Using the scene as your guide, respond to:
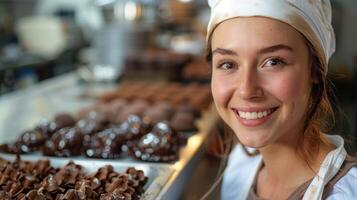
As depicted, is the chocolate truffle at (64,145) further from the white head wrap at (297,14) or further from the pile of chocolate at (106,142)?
the white head wrap at (297,14)

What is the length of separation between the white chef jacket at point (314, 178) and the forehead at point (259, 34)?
0.33 m

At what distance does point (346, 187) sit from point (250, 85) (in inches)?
14.6

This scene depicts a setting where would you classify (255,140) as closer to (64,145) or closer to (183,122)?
(64,145)

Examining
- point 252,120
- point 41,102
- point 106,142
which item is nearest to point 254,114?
point 252,120

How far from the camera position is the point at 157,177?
1529 millimetres

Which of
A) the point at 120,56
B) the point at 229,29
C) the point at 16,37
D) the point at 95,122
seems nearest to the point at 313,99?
the point at 229,29

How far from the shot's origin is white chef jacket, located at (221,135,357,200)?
3.77 feet

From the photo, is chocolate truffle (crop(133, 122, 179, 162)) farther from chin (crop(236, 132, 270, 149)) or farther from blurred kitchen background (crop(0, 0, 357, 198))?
chin (crop(236, 132, 270, 149))

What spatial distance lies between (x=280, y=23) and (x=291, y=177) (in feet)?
1.55

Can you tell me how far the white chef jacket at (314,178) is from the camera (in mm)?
1149

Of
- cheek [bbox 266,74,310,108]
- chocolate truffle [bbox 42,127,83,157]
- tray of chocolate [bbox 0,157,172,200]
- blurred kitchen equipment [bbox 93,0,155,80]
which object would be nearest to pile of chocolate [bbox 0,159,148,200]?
tray of chocolate [bbox 0,157,172,200]

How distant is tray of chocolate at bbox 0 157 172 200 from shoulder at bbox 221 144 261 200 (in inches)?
8.6

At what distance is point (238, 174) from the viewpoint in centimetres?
158

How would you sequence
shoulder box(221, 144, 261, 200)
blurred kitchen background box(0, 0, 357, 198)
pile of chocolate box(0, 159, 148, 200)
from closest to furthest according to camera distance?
pile of chocolate box(0, 159, 148, 200), shoulder box(221, 144, 261, 200), blurred kitchen background box(0, 0, 357, 198)
